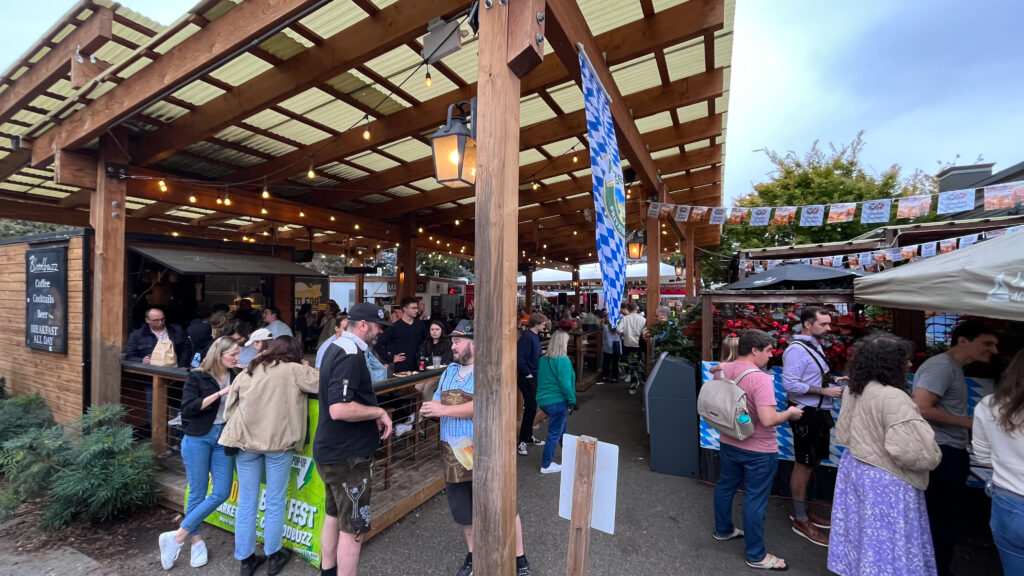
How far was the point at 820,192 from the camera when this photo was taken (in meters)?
12.3

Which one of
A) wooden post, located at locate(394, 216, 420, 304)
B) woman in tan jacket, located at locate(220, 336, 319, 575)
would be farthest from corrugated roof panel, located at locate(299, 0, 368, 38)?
wooden post, located at locate(394, 216, 420, 304)

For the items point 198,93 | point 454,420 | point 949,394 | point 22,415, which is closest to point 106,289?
point 22,415

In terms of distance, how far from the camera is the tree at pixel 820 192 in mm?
11945

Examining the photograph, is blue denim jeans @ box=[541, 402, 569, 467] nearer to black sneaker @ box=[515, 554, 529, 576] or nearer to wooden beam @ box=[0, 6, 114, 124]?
black sneaker @ box=[515, 554, 529, 576]

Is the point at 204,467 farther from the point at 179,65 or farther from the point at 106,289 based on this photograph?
the point at 179,65

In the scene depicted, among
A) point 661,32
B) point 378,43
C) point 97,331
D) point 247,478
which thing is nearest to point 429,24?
point 378,43

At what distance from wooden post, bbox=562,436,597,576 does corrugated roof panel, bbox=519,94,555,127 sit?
4.83 meters

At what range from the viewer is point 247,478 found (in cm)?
279

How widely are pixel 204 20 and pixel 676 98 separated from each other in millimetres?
5455

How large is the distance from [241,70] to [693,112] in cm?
649

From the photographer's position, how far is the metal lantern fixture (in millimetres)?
3096

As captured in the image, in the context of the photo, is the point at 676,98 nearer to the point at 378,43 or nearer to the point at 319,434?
the point at 378,43

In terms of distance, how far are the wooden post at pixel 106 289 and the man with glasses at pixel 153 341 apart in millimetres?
125

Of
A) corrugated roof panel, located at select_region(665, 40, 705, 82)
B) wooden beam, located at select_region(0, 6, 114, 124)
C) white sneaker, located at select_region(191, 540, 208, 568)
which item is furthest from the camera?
corrugated roof panel, located at select_region(665, 40, 705, 82)
